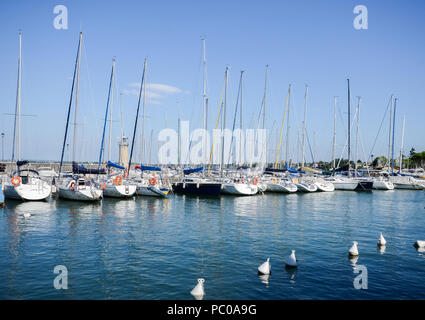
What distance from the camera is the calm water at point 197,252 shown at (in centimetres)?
1277

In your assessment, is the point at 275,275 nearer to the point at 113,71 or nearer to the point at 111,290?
the point at 111,290

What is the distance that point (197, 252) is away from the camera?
17.9m

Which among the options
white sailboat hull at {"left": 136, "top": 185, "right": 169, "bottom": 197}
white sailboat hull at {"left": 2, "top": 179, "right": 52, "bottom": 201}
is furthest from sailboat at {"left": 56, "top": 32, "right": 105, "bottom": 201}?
white sailboat hull at {"left": 136, "top": 185, "right": 169, "bottom": 197}

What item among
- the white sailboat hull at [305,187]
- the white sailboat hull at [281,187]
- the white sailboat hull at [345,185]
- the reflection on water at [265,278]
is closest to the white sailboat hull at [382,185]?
the white sailboat hull at [345,185]

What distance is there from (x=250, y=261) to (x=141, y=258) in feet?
17.3

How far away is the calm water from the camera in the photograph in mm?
12773

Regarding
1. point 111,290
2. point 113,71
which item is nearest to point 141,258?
point 111,290

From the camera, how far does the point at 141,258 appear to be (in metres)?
16.5

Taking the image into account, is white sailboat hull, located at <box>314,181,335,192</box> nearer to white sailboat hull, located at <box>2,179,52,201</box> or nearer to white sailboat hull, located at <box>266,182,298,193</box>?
white sailboat hull, located at <box>266,182,298,193</box>

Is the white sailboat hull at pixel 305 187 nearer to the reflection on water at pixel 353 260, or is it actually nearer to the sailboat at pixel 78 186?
the sailboat at pixel 78 186

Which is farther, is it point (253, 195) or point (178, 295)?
point (253, 195)

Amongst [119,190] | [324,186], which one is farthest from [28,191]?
[324,186]

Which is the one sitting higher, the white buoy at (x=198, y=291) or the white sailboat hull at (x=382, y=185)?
the white sailboat hull at (x=382, y=185)
